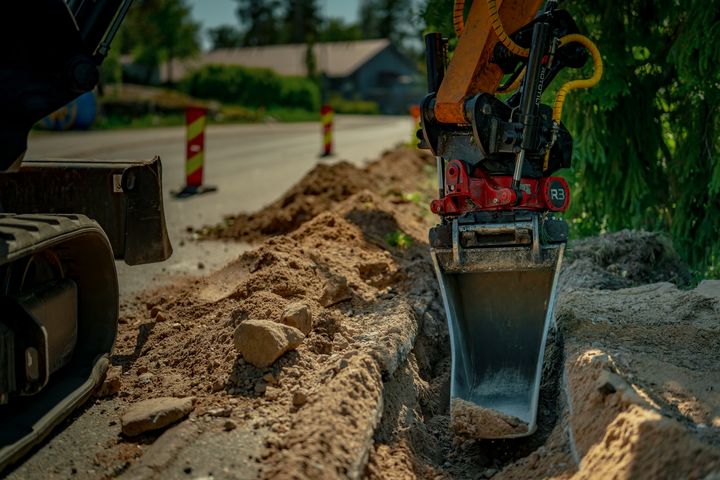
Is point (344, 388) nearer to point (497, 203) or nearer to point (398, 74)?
point (497, 203)

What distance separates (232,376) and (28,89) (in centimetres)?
171

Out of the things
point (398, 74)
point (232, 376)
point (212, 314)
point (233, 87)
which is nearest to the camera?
point (232, 376)

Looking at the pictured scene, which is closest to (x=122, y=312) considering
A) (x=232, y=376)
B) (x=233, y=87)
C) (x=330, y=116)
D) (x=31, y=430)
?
(x=232, y=376)

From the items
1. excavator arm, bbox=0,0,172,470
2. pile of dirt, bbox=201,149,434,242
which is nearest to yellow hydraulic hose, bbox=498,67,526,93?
excavator arm, bbox=0,0,172,470

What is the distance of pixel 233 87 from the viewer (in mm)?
50531

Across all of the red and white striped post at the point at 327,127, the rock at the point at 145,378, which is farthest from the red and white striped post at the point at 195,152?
the rock at the point at 145,378

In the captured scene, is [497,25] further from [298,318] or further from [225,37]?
[225,37]

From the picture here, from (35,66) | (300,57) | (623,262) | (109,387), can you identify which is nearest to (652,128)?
(623,262)

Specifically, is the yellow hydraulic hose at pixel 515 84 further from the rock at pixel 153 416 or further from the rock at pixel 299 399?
the rock at pixel 153 416

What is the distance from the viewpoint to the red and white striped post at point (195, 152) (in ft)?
40.8

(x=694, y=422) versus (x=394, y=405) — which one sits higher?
(x=694, y=422)

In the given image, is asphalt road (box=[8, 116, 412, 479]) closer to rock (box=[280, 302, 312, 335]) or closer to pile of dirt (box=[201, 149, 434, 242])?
pile of dirt (box=[201, 149, 434, 242])

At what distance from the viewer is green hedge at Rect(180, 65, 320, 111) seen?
5034 centimetres

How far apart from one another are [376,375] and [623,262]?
10.5 feet
